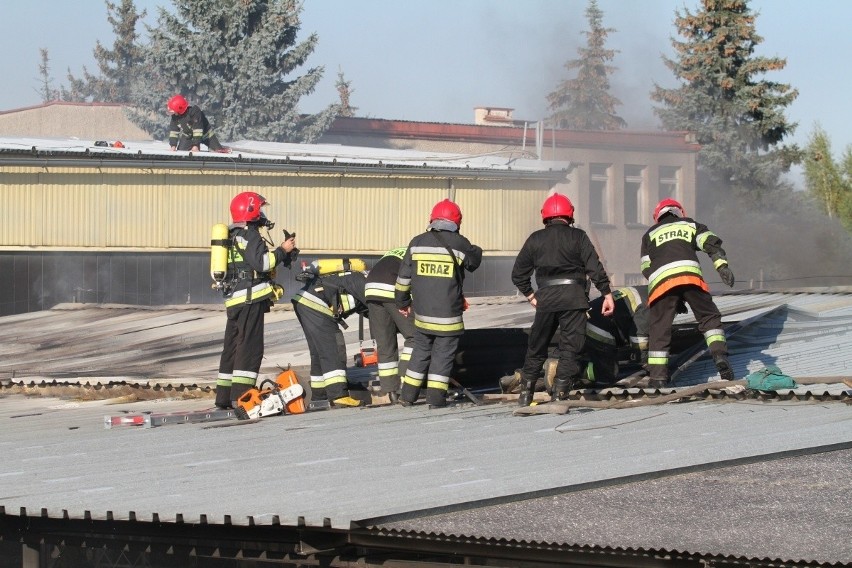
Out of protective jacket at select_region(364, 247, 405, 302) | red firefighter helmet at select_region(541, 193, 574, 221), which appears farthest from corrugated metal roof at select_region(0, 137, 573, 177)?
red firefighter helmet at select_region(541, 193, 574, 221)

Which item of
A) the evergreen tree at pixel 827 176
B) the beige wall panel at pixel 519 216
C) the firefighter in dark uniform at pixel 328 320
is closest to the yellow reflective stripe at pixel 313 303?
the firefighter in dark uniform at pixel 328 320

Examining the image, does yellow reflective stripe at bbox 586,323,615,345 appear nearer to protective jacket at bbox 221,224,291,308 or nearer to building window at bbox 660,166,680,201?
protective jacket at bbox 221,224,291,308

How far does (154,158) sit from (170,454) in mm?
18553

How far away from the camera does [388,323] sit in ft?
36.2

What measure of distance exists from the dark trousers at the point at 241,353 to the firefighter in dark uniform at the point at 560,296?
2.32m

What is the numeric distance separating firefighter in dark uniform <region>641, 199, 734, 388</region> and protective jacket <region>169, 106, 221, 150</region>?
16.5 metres

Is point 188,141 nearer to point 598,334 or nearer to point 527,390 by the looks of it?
point 598,334

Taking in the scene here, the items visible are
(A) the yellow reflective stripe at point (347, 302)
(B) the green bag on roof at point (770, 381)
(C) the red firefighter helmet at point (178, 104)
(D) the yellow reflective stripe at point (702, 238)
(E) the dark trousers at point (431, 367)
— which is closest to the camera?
(B) the green bag on roof at point (770, 381)

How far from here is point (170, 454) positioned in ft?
26.8

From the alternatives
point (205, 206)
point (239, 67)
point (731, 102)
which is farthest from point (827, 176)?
point (205, 206)

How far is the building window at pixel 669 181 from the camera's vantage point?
41.2 metres

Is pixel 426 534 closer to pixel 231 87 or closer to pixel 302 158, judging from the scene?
pixel 302 158

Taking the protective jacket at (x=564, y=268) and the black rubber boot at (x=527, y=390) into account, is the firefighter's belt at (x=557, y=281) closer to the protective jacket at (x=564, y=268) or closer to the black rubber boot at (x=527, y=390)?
the protective jacket at (x=564, y=268)

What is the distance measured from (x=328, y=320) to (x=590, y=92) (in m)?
53.7
